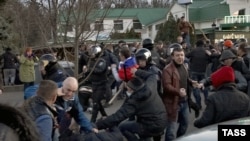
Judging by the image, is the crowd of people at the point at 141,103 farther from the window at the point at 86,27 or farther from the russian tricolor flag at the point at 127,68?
the window at the point at 86,27

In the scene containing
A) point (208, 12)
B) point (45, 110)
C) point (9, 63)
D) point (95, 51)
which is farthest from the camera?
point (208, 12)

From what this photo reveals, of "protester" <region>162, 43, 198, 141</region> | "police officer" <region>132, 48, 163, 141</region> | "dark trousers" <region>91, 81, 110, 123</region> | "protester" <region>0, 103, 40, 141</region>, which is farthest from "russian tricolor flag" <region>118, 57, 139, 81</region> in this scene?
"protester" <region>0, 103, 40, 141</region>

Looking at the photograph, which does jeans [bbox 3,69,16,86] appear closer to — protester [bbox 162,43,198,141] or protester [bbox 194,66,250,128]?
protester [bbox 162,43,198,141]

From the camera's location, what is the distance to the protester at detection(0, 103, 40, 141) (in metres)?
2.19

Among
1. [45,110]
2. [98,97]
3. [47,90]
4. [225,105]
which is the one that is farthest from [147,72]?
[98,97]

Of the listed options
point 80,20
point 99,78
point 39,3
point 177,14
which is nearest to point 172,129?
point 80,20

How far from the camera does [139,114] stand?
6746 mm

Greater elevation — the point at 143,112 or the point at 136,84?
the point at 136,84

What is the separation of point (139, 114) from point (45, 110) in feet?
6.42

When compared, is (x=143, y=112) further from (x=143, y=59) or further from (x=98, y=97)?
(x=98, y=97)

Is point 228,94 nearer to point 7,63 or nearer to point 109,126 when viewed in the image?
point 109,126

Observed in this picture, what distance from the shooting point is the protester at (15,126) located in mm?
2191

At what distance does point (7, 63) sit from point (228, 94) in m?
15.3

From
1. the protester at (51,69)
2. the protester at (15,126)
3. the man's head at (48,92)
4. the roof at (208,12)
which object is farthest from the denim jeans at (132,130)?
the roof at (208,12)
